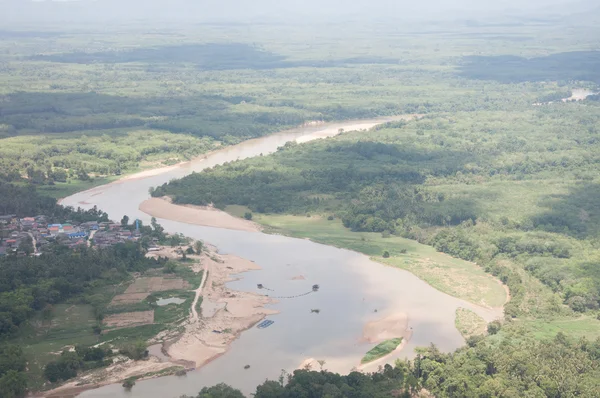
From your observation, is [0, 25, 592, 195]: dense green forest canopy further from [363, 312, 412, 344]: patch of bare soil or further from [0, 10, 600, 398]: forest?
[363, 312, 412, 344]: patch of bare soil

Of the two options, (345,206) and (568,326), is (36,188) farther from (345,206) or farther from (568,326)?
(568,326)

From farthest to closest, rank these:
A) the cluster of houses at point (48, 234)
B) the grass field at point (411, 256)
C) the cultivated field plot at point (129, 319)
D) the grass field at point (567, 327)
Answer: the cluster of houses at point (48, 234)
the grass field at point (411, 256)
the cultivated field plot at point (129, 319)
the grass field at point (567, 327)

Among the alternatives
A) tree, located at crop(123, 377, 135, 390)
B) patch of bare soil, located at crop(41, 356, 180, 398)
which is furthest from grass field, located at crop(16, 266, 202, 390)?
tree, located at crop(123, 377, 135, 390)

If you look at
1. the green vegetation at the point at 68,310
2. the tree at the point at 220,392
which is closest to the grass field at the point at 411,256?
the green vegetation at the point at 68,310

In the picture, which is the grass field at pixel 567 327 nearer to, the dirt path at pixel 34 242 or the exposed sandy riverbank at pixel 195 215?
the exposed sandy riverbank at pixel 195 215

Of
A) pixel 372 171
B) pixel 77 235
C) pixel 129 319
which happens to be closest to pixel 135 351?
pixel 129 319

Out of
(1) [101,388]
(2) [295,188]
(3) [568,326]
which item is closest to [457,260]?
(3) [568,326]

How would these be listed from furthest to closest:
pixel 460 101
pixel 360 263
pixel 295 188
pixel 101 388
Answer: pixel 460 101
pixel 295 188
pixel 360 263
pixel 101 388
